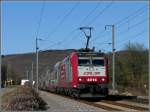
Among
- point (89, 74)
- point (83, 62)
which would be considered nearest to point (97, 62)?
point (83, 62)

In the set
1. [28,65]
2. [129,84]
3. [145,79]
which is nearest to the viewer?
[145,79]

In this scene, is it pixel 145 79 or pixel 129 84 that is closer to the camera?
pixel 145 79

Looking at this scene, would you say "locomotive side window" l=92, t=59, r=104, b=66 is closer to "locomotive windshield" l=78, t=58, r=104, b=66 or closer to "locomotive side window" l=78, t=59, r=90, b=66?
"locomotive windshield" l=78, t=58, r=104, b=66

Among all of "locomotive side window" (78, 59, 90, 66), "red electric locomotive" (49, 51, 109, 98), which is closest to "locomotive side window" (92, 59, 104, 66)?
"red electric locomotive" (49, 51, 109, 98)

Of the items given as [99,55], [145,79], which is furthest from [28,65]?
[99,55]

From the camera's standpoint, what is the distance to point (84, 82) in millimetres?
36375

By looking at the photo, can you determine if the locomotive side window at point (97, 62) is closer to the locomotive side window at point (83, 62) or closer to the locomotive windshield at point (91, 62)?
the locomotive windshield at point (91, 62)

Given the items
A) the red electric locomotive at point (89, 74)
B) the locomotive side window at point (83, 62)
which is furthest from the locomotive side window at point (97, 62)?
the locomotive side window at point (83, 62)

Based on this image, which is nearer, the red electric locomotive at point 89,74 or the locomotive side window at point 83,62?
the red electric locomotive at point 89,74

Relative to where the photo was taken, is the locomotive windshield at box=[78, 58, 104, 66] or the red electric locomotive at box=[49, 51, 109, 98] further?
the locomotive windshield at box=[78, 58, 104, 66]

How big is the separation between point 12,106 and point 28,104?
0.75 m

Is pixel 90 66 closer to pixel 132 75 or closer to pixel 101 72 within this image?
pixel 101 72

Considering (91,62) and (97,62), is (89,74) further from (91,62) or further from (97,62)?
(97,62)

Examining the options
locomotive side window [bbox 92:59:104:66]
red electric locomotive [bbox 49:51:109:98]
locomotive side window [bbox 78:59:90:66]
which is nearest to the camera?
red electric locomotive [bbox 49:51:109:98]
